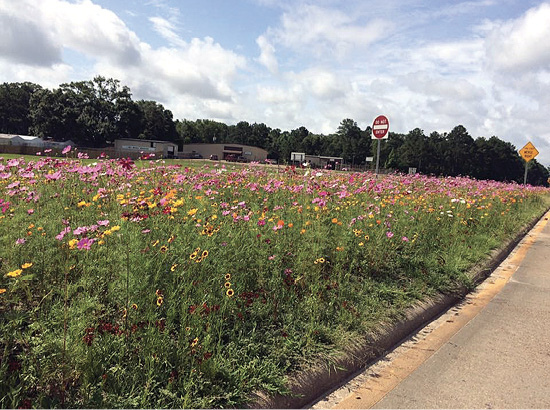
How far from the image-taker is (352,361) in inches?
107

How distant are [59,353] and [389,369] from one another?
2101mm

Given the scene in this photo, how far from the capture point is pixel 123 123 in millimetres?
78625

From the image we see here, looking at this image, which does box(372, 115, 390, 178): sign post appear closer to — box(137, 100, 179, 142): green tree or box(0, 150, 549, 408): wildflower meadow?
box(0, 150, 549, 408): wildflower meadow

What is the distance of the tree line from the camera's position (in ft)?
238

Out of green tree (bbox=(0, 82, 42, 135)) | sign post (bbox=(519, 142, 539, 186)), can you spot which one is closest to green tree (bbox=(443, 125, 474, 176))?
sign post (bbox=(519, 142, 539, 186))

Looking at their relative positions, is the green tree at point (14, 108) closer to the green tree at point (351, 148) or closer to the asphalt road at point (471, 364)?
the green tree at point (351, 148)

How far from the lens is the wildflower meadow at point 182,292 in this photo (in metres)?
2.14

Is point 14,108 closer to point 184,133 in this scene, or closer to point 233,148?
point 184,133

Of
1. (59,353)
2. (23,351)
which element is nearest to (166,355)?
(59,353)

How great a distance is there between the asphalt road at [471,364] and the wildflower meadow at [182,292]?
0.31 metres

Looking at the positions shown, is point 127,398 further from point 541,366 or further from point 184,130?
point 184,130

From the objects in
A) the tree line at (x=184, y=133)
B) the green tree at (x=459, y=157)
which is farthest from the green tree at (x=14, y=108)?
the green tree at (x=459, y=157)

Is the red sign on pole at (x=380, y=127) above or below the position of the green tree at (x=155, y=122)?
below

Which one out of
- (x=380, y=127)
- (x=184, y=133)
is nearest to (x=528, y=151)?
(x=380, y=127)
